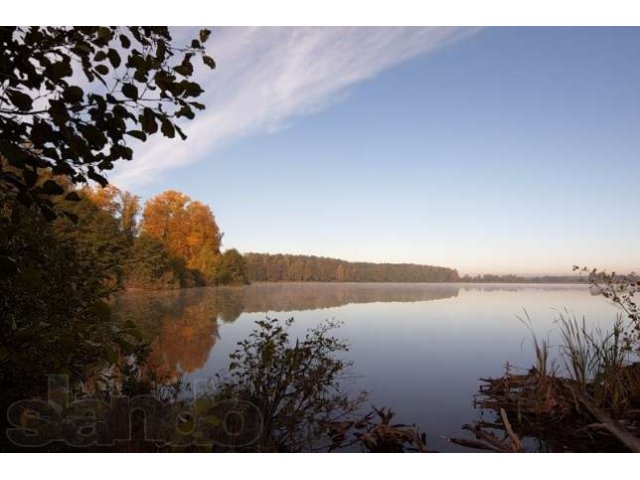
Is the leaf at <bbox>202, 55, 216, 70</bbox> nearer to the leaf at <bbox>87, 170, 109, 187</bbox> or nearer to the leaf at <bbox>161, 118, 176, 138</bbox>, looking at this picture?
the leaf at <bbox>161, 118, 176, 138</bbox>

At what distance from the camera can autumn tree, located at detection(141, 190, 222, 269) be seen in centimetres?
2925

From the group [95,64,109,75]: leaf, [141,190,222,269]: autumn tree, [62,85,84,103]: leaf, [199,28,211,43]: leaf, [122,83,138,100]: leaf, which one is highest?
[141,190,222,269]: autumn tree

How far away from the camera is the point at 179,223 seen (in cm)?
3009

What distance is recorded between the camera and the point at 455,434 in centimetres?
414

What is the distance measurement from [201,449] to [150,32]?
2.29 metres

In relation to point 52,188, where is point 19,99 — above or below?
above

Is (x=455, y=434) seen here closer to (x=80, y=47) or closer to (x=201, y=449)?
(x=201, y=449)

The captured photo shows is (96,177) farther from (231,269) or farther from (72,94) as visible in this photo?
(231,269)

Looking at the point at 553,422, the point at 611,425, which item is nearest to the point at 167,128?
the point at 611,425

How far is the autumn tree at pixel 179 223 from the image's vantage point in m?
29.2

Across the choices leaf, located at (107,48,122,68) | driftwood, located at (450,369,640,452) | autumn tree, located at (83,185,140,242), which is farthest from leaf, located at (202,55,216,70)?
autumn tree, located at (83,185,140,242)

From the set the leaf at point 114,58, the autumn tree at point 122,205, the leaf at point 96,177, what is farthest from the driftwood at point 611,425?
the autumn tree at point 122,205

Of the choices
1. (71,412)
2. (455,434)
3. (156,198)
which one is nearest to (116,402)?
(71,412)

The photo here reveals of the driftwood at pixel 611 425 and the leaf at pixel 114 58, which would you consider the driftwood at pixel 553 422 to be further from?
the leaf at pixel 114 58
